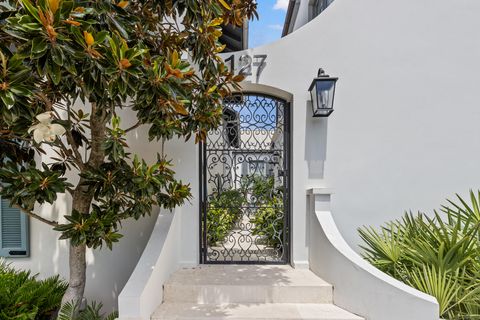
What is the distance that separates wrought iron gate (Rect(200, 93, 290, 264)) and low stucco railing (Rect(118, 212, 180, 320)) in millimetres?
671

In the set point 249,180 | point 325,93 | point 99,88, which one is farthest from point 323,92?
point 99,88

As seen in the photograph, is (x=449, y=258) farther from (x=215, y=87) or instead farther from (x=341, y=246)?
(x=215, y=87)

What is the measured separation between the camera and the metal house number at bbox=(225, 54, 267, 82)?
454 cm

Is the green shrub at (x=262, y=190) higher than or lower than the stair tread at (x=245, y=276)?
higher

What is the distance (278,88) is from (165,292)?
11.8 feet

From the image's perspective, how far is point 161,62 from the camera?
8.09 ft

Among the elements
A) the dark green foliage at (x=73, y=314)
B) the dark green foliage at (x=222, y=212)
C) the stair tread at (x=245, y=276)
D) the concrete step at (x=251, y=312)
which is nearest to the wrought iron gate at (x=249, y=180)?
the dark green foliage at (x=222, y=212)

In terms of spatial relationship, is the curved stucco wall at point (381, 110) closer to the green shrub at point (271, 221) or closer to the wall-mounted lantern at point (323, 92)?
the wall-mounted lantern at point (323, 92)

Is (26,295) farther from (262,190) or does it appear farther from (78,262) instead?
(262,190)

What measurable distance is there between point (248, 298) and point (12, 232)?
3882 mm

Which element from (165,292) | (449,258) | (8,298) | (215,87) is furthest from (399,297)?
(8,298)

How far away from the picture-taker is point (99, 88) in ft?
7.16

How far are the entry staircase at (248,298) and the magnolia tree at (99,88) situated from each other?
4.07 feet

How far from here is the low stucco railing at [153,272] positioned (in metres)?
3.08
